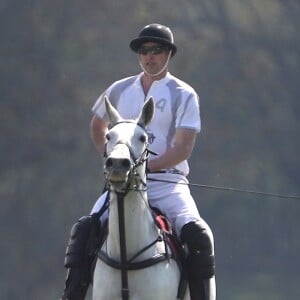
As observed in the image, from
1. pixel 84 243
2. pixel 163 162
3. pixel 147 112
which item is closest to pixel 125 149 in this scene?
pixel 147 112

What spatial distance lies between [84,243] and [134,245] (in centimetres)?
46

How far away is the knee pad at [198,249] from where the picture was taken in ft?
18.6

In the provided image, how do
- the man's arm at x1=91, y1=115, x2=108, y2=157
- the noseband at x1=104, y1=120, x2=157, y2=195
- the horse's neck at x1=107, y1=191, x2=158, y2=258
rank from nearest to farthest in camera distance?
the noseband at x1=104, y1=120, x2=157, y2=195, the horse's neck at x1=107, y1=191, x2=158, y2=258, the man's arm at x1=91, y1=115, x2=108, y2=157

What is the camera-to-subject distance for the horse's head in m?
4.78

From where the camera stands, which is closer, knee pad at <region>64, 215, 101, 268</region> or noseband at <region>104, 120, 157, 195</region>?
noseband at <region>104, 120, 157, 195</region>

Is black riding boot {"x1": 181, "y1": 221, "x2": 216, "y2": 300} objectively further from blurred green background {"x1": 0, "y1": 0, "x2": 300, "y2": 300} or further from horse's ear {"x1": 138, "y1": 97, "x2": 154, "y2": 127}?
blurred green background {"x1": 0, "y1": 0, "x2": 300, "y2": 300}

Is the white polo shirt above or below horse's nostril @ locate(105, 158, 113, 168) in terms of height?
above

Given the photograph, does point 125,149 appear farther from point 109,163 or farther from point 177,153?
point 177,153

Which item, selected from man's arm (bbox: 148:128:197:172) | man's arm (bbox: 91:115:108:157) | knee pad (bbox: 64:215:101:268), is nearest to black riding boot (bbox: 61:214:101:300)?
knee pad (bbox: 64:215:101:268)

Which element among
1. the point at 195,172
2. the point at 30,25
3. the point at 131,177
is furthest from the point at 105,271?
the point at 30,25

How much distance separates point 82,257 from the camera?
5.66 meters

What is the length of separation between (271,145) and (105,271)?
276 inches

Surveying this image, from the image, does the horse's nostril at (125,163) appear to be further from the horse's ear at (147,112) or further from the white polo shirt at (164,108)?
the white polo shirt at (164,108)

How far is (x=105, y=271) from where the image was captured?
17.5ft
